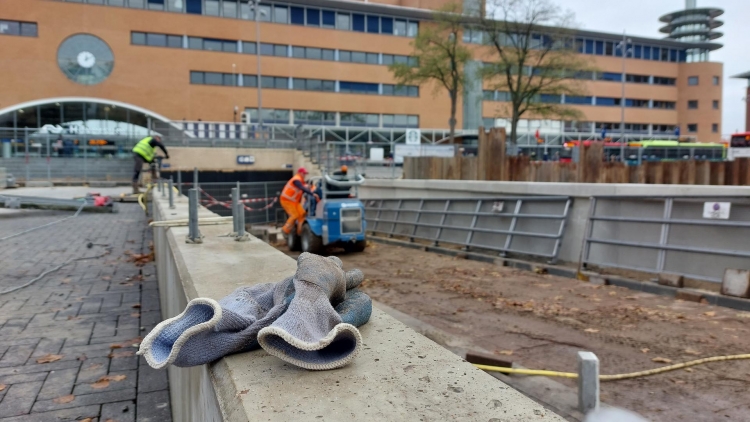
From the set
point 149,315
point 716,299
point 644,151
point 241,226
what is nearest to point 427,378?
point 241,226

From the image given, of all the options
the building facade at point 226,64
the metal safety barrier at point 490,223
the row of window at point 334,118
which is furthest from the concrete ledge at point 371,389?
the row of window at point 334,118

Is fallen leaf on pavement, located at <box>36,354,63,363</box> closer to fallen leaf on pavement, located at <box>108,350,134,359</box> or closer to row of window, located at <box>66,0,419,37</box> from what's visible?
fallen leaf on pavement, located at <box>108,350,134,359</box>

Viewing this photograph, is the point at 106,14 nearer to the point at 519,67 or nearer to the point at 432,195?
the point at 519,67

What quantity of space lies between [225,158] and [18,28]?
2479cm

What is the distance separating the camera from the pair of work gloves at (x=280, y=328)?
6.29 ft

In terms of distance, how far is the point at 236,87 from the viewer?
48.8m

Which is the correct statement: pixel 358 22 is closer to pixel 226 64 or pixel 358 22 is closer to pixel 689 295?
pixel 226 64

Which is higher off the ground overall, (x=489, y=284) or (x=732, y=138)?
(x=732, y=138)

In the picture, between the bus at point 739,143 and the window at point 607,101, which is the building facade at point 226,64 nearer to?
the window at point 607,101

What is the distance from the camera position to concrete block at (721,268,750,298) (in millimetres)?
6934

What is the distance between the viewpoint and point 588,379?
3648 mm

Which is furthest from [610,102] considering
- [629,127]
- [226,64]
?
[226,64]

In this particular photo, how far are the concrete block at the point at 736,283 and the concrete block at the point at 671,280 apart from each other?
0.63 m

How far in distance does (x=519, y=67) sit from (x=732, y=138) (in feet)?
47.3
